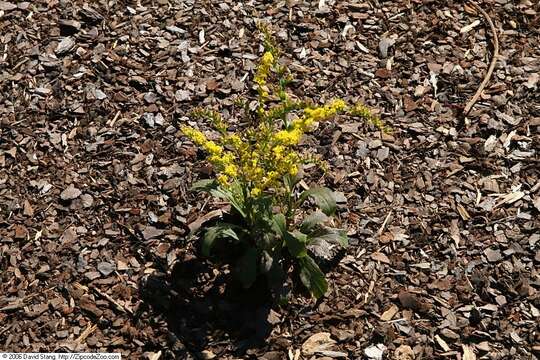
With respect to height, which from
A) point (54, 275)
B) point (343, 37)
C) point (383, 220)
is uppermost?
point (343, 37)

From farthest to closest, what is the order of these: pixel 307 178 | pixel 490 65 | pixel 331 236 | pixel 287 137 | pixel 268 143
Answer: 1. pixel 490 65
2. pixel 307 178
3. pixel 331 236
4. pixel 268 143
5. pixel 287 137

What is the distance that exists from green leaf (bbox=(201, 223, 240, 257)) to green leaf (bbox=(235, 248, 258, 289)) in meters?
0.11

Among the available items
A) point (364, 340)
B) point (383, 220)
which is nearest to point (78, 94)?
point (383, 220)

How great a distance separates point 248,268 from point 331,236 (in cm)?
49

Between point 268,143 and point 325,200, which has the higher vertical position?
point 268,143

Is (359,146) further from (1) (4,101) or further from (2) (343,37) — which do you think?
(1) (4,101)

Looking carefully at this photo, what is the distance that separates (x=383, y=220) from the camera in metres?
4.11

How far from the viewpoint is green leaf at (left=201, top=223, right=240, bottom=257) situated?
353 centimetres

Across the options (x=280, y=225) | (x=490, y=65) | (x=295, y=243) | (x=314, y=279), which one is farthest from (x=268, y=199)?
(x=490, y=65)

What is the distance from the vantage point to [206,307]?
3783 mm

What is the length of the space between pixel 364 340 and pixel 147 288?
1.21 m

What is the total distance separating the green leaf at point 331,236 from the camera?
12.3ft

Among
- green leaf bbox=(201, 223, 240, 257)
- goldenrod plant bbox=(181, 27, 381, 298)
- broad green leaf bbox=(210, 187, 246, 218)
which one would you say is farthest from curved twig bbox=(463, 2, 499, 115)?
green leaf bbox=(201, 223, 240, 257)

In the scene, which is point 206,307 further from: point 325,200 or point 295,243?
point 325,200
